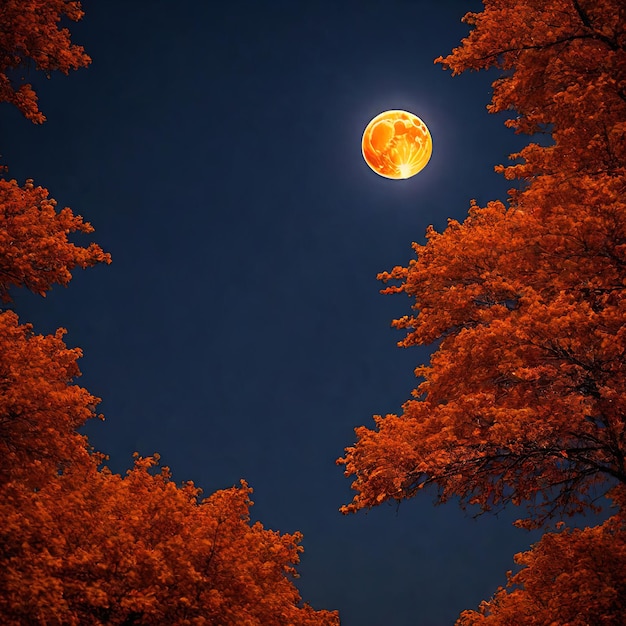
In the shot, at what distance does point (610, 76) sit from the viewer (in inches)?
371

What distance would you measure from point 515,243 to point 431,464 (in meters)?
3.97

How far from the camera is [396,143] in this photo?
2016 centimetres

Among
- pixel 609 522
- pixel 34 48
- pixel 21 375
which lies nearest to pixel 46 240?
pixel 21 375

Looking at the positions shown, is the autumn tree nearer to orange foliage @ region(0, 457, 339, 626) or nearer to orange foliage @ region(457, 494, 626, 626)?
orange foliage @ region(0, 457, 339, 626)

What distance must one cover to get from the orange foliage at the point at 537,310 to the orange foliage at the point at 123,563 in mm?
2307

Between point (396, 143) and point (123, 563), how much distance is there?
634 inches

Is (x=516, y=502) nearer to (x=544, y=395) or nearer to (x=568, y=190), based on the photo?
(x=544, y=395)

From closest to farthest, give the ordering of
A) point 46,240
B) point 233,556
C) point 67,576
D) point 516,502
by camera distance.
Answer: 1. point 67,576
2. point 46,240
3. point 233,556
4. point 516,502

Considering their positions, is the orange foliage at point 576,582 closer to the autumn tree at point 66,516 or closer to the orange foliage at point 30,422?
the autumn tree at point 66,516

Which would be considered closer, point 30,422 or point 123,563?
point 123,563

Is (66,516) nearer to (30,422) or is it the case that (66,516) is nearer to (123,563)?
(123,563)

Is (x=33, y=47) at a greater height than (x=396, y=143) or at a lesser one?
lesser

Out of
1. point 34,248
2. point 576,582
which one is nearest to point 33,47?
point 34,248

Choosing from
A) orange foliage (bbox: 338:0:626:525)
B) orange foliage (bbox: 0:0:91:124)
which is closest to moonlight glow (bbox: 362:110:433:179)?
orange foliage (bbox: 338:0:626:525)
